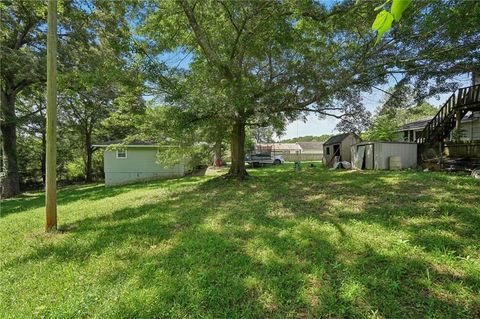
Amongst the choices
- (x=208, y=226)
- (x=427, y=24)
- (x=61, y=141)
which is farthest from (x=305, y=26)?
(x=61, y=141)

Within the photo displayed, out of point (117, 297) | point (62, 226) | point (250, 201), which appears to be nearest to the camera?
point (117, 297)

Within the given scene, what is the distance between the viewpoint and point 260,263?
3.38m

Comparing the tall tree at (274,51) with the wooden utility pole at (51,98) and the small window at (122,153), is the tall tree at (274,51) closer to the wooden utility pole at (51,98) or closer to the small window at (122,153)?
the wooden utility pole at (51,98)

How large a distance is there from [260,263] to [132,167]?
48.6 ft

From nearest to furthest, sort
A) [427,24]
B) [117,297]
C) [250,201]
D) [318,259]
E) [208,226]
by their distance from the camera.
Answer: [117,297] → [318,259] → [208,226] → [427,24] → [250,201]

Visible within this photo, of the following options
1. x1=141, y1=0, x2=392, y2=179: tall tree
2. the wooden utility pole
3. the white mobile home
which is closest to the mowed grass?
the wooden utility pole

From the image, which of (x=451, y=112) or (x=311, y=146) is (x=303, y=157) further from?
(x=451, y=112)

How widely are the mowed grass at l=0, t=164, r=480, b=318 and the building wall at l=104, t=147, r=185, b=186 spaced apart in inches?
412

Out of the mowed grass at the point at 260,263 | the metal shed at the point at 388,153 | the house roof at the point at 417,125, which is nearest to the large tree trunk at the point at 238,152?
the mowed grass at the point at 260,263

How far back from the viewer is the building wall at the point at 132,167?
16109 millimetres

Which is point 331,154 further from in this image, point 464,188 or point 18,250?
point 18,250

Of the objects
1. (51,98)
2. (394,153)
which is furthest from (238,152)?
(394,153)

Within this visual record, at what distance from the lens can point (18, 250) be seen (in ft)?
14.5

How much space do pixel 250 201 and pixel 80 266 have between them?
4291 mm
